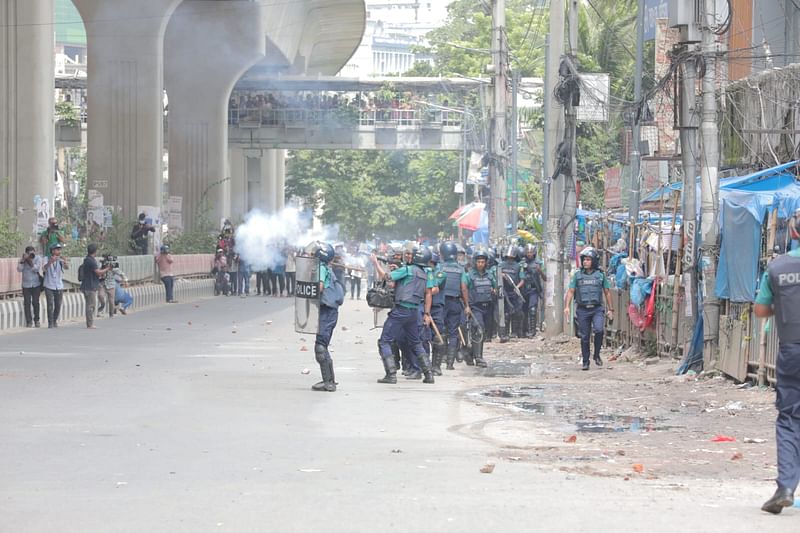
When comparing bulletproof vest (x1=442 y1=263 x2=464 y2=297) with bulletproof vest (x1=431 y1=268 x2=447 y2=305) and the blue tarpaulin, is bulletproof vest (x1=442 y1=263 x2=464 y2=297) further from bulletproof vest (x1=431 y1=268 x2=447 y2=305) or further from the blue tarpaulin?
the blue tarpaulin

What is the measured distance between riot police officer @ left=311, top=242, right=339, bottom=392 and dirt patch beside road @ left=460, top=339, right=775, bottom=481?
1.58m

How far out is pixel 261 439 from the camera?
10828 mm

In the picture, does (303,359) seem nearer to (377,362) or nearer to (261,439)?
(377,362)

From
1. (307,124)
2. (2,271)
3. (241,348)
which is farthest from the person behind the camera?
(307,124)

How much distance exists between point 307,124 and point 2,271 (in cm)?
4062

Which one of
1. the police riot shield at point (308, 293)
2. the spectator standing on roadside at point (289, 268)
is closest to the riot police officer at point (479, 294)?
the police riot shield at point (308, 293)

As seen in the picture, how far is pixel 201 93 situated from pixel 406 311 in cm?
4250

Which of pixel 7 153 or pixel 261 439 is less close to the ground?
pixel 7 153

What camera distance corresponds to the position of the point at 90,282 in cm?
2659

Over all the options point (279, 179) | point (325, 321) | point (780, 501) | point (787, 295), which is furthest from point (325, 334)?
point (279, 179)

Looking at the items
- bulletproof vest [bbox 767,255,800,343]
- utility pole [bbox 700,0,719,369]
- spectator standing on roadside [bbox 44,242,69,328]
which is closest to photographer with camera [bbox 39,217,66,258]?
spectator standing on roadside [bbox 44,242,69,328]

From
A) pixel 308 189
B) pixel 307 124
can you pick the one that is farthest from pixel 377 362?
pixel 308 189

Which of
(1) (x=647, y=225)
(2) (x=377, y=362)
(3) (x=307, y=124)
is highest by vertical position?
(3) (x=307, y=124)

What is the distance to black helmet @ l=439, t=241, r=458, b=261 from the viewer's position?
19094 millimetres
